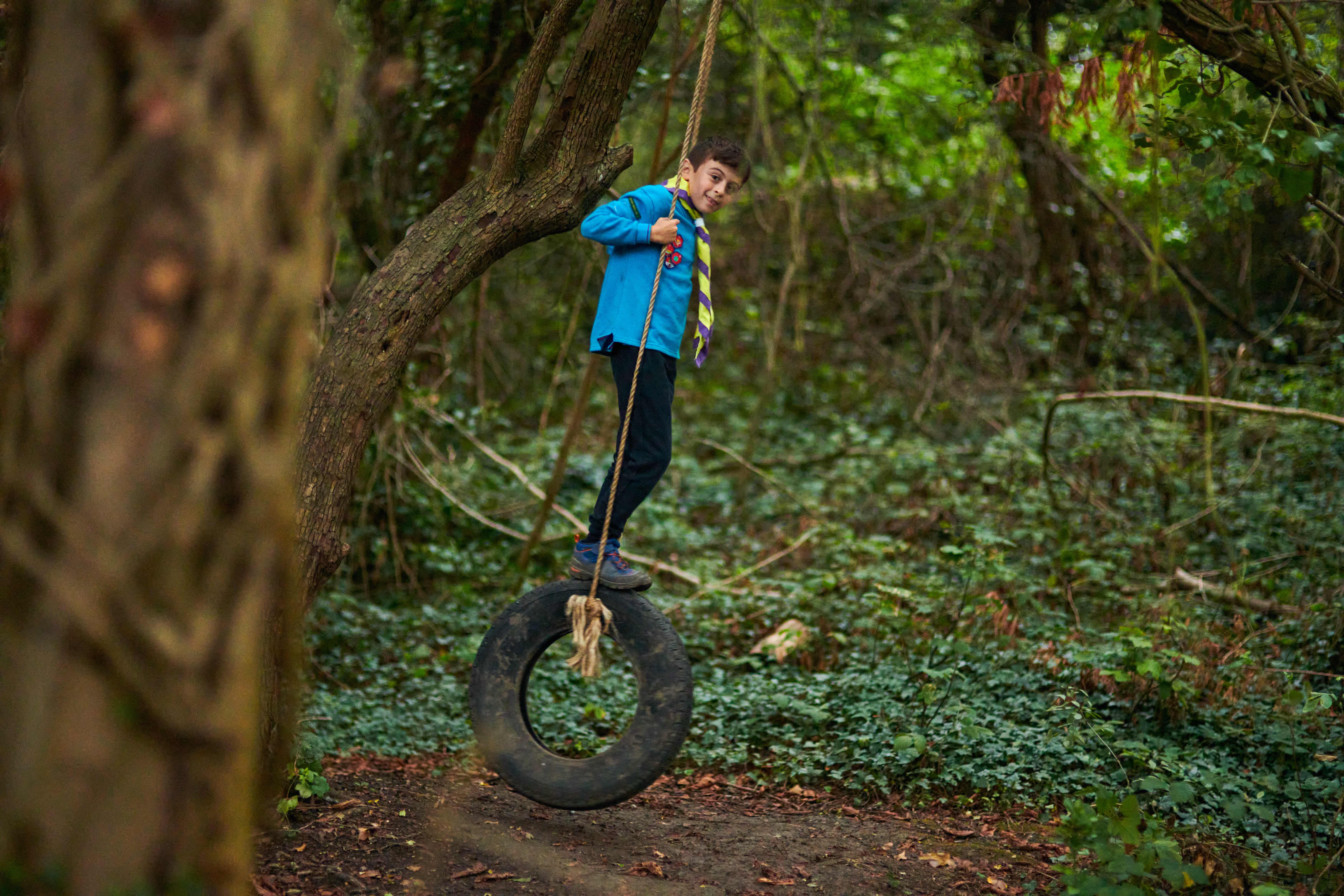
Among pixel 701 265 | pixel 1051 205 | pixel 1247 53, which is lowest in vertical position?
pixel 701 265

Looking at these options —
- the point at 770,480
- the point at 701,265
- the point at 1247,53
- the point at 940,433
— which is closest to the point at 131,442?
the point at 701,265

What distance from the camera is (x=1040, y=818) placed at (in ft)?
11.9

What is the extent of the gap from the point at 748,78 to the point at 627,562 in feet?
18.6

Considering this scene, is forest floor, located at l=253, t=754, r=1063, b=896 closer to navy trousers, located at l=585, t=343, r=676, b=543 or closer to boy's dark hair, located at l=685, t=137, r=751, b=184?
navy trousers, located at l=585, t=343, r=676, b=543

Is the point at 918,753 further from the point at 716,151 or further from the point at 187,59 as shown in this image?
the point at 187,59

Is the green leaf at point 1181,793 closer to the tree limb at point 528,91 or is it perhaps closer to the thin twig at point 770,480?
the tree limb at point 528,91

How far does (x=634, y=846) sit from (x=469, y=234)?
2173 mm

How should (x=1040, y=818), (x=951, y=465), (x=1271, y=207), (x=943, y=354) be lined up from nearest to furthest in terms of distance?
(x=1040, y=818)
(x=951, y=465)
(x=1271, y=207)
(x=943, y=354)

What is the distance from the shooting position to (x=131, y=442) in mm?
1405

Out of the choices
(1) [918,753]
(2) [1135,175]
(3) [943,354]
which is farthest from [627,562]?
(2) [1135,175]

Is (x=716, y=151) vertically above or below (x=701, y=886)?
above

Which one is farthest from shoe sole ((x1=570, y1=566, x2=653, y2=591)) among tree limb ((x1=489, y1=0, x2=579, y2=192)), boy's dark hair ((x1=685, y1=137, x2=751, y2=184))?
boy's dark hair ((x1=685, y1=137, x2=751, y2=184))

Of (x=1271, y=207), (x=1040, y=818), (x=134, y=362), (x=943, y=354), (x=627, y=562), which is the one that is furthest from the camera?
(x=943, y=354)

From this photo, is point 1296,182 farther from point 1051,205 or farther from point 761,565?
point 1051,205
